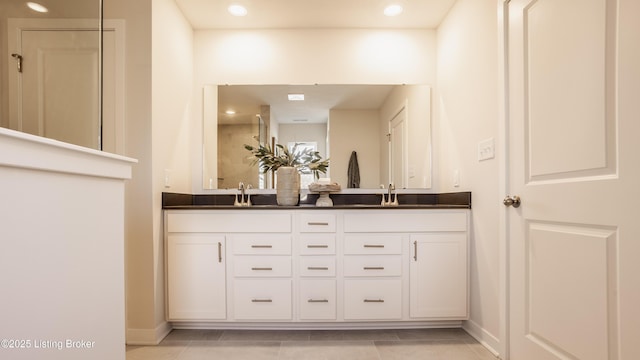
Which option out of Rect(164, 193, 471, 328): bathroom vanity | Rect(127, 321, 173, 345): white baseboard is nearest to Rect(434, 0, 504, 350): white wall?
Rect(164, 193, 471, 328): bathroom vanity

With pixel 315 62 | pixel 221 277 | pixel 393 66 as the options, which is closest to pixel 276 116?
pixel 315 62

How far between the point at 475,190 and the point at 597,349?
1.12 m

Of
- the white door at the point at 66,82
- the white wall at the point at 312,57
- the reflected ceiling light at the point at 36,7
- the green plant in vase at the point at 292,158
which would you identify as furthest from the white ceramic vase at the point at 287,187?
the reflected ceiling light at the point at 36,7

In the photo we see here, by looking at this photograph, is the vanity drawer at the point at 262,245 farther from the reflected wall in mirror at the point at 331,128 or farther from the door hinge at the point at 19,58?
the door hinge at the point at 19,58

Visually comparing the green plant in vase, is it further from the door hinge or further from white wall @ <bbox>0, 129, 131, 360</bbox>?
white wall @ <bbox>0, 129, 131, 360</bbox>

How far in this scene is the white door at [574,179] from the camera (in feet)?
3.62

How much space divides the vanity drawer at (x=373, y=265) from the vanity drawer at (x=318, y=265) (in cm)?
A: 10

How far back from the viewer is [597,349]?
47.8 inches

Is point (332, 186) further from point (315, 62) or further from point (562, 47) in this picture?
point (562, 47)

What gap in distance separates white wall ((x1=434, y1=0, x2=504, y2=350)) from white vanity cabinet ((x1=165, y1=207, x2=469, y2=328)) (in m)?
0.13

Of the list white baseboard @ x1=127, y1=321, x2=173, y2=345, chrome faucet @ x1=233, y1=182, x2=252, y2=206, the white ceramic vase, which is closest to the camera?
white baseboard @ x1=127, y1=321, x2=173, y2=345

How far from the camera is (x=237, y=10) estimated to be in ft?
8.26

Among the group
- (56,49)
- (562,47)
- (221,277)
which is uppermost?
(56,49)

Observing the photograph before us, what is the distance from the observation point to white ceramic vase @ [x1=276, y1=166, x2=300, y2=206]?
2539 millimetres
